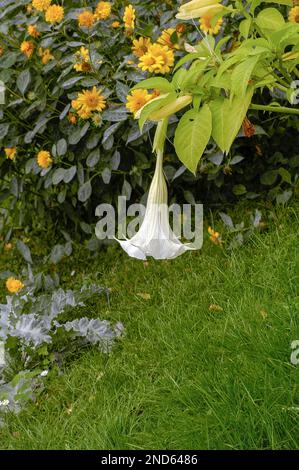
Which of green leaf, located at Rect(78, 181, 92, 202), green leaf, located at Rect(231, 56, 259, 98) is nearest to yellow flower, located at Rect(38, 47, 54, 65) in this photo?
green leaf, located at Rect(78, 181, 92, 202)

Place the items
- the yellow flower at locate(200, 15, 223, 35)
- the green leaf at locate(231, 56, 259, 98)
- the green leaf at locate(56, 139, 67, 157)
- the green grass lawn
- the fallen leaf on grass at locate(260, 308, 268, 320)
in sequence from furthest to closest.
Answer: the green leaf at locate(56, 139, 67, 157), the fallen leaf on grass at locate(260, 308, 268, 320), the green grass lawn, the yellow flower at locate(200, 15, 223, 35), the green leaf at locate(231, 56, 259, 98)

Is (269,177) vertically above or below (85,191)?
below

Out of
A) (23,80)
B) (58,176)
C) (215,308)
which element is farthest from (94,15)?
(215,308)

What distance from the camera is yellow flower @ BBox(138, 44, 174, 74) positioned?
8.47ft

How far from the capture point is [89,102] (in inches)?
122

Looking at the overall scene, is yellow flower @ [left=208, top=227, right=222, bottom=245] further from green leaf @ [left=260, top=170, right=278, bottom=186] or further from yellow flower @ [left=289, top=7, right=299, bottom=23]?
yellow flower @ [left=289, top=7, right=299, bottom=23]

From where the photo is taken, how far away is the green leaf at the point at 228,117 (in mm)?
1399

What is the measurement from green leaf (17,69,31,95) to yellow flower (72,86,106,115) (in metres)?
0.26

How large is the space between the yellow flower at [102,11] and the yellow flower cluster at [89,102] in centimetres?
28

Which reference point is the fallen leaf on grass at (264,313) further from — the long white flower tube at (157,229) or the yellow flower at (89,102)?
the yellow flower at (89,102)

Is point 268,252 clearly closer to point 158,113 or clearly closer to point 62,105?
point 62,105

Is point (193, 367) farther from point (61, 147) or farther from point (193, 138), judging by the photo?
point (61, 147)

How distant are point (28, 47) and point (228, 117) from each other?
1964 mm


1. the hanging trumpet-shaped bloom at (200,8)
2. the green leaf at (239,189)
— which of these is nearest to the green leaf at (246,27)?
the hanging trumpet-shaped bloom at (200,8)
